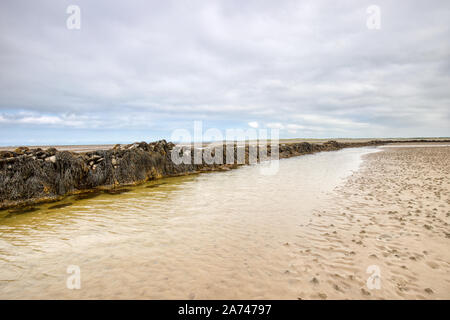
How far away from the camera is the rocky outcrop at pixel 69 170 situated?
30.0 ft

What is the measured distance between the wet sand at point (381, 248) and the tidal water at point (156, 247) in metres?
0.53

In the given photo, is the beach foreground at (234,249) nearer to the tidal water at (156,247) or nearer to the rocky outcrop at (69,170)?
the tidal water at (156,247)

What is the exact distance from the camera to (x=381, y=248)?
14.8 ft

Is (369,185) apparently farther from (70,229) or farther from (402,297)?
(70,229)

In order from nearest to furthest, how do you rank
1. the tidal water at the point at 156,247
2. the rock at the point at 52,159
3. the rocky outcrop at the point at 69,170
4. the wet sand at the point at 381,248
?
the wet sand at the point at 381,248 < the tidal water at the point at 156,247 < the rocky outcrop at the point at 69,170 < the rock at the point at 52,159

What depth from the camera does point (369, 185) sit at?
1114 centimetres

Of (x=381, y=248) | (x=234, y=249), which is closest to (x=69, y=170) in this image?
(x=234, y=249)

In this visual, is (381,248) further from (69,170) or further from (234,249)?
(69,170)

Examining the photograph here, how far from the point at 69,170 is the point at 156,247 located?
9.01 metres

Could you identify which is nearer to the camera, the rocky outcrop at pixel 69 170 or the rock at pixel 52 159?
the rocky outcrop at pixel 69 170

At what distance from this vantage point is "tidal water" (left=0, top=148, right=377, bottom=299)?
342cm

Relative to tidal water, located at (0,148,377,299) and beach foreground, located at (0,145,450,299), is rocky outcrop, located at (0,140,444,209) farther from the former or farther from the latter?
beach foreground, located at (0,145,450,299)

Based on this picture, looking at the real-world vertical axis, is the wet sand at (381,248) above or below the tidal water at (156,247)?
above

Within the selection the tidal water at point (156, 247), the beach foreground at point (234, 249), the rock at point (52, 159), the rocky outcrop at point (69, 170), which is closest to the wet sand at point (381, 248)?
the beach foreground at point (234, 249)
